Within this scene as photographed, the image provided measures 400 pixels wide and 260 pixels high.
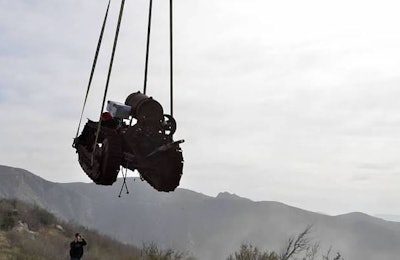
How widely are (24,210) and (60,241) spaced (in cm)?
803

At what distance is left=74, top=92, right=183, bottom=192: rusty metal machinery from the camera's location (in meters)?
7.39

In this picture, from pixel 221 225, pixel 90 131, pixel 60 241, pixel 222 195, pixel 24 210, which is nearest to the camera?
pixel 90 131

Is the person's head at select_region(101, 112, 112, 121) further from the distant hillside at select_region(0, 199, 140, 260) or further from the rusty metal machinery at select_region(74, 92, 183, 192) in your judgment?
the distant hillside at select_region(0, 199, 140, 260)

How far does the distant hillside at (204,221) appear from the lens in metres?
137

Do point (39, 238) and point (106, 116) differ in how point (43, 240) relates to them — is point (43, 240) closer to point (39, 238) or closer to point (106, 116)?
point (39, 238)

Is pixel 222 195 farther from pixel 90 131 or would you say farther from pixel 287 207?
pixel 90 131

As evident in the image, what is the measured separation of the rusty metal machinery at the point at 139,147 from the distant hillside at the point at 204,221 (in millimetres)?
121536

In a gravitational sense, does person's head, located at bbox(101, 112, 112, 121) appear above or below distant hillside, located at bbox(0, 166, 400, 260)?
below

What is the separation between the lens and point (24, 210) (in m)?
42.2

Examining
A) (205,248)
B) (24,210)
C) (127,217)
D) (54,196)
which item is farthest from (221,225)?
(24,210)

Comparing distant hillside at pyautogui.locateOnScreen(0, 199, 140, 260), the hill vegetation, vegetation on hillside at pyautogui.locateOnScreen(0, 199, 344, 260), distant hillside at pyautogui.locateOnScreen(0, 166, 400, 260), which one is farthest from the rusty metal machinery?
distant hillside at pyautogui.locateOnScreen(0, 166, 400, 260)

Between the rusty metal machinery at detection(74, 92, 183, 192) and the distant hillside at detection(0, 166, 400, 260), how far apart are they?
12154cm

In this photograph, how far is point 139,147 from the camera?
7457mm

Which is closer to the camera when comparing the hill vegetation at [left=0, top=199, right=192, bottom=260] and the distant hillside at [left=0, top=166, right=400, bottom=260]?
the hill vegetation at [left=0, top=199, right=192, bottom=260]
